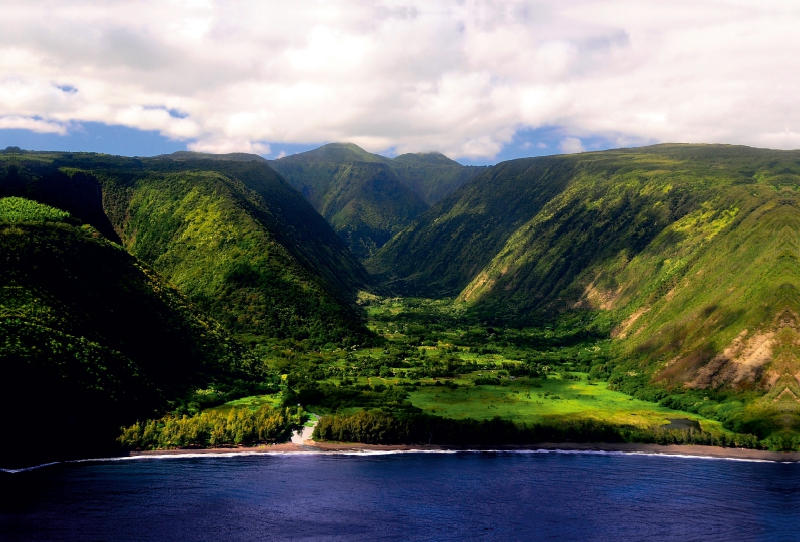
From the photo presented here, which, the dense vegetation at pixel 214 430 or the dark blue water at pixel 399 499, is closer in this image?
the dark blue water at pixel 399 499

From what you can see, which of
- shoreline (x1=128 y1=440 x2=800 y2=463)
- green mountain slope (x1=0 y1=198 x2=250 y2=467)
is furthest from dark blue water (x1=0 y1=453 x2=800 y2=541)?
green mountain slope (x1=0 y1=198 x2=250 y2=467)

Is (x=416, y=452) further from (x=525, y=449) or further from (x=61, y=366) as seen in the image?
(x=61, y=366)

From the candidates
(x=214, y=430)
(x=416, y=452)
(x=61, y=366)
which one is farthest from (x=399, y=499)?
(x=61, y=366)

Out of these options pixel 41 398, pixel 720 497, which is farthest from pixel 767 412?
pixel 41 398

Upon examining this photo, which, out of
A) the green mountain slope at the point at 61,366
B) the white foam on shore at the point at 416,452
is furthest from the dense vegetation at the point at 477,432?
the green mountain slope at the point at 61,366

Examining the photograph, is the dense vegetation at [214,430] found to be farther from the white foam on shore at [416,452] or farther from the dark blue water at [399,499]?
the dark blue water at [399,499]

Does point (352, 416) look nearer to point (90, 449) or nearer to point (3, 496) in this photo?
point (90, 449)
